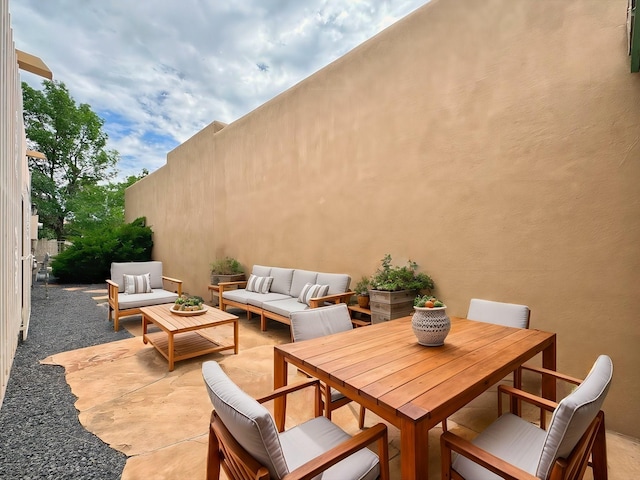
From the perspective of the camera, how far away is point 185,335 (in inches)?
168

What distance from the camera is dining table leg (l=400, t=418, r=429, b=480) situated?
3.61 feet

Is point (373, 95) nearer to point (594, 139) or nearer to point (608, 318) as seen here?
point (594, 139)

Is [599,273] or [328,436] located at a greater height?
[599,273]

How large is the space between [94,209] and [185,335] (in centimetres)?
1253

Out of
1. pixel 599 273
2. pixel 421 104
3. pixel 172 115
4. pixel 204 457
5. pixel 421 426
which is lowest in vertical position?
pixel 204 457

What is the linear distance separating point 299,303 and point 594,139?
380 centimetres

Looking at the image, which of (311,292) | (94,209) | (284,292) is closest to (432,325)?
(311,292)

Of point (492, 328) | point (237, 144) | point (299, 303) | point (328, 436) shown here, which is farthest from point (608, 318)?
point (237, 144)

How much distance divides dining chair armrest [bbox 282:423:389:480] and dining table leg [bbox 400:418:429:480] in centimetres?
10

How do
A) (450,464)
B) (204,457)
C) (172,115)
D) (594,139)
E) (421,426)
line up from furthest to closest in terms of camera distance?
(172,115) → (594,139) → (204,457) → (450,464) → (421,426)

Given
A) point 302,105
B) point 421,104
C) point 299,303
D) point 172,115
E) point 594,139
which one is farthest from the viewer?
point 172,115

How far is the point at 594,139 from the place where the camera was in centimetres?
246

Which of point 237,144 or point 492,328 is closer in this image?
point 492,328

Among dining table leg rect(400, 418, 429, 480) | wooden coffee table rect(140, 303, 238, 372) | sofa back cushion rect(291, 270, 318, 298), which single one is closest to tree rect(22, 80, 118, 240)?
wooden coffee table rect(140, 303, 238, 372)
